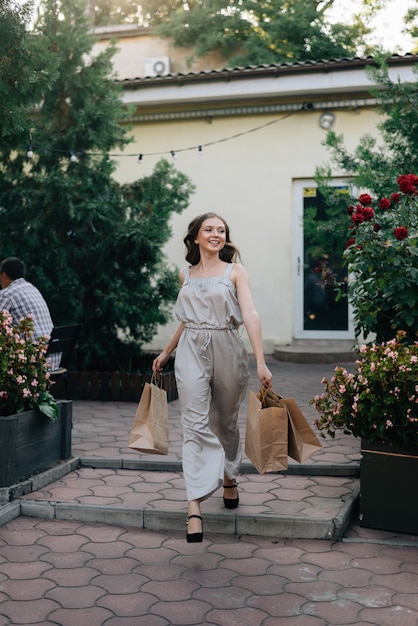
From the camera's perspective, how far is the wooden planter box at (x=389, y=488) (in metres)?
4.49

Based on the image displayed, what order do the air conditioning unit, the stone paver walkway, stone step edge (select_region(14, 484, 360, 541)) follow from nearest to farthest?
the stone paver walkway → stone step edge (select_region(14, 484, 360, 541)) → the air conditioning unit

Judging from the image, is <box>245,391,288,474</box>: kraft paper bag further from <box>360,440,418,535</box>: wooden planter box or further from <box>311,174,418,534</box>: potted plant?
<box>360,440,418,535</box>: wooden planter box

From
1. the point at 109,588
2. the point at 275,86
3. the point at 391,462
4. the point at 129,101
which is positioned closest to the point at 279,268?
the point at 275,86

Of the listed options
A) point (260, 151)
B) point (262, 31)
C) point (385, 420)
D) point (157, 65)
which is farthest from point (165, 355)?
point (262, 31)

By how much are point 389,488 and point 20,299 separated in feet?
13.4

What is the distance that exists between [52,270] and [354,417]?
586 centimetres

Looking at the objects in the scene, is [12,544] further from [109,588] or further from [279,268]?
[279,268]

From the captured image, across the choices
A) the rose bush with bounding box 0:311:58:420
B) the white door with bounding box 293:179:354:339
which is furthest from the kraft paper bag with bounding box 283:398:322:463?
the white door with bounding box 293:179:354:339

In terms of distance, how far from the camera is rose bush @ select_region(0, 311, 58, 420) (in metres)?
5.20

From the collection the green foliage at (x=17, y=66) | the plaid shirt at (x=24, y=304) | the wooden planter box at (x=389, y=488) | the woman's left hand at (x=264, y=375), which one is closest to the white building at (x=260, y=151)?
the plaid shirt at (x=24, y=304)

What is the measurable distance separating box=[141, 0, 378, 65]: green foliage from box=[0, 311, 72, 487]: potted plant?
1596 cm

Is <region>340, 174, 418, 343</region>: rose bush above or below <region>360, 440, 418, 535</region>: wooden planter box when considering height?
above

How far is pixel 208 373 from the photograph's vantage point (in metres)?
4.49

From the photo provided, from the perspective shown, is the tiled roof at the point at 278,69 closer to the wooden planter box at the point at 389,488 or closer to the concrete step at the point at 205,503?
the concrete step at the point at 205,503
